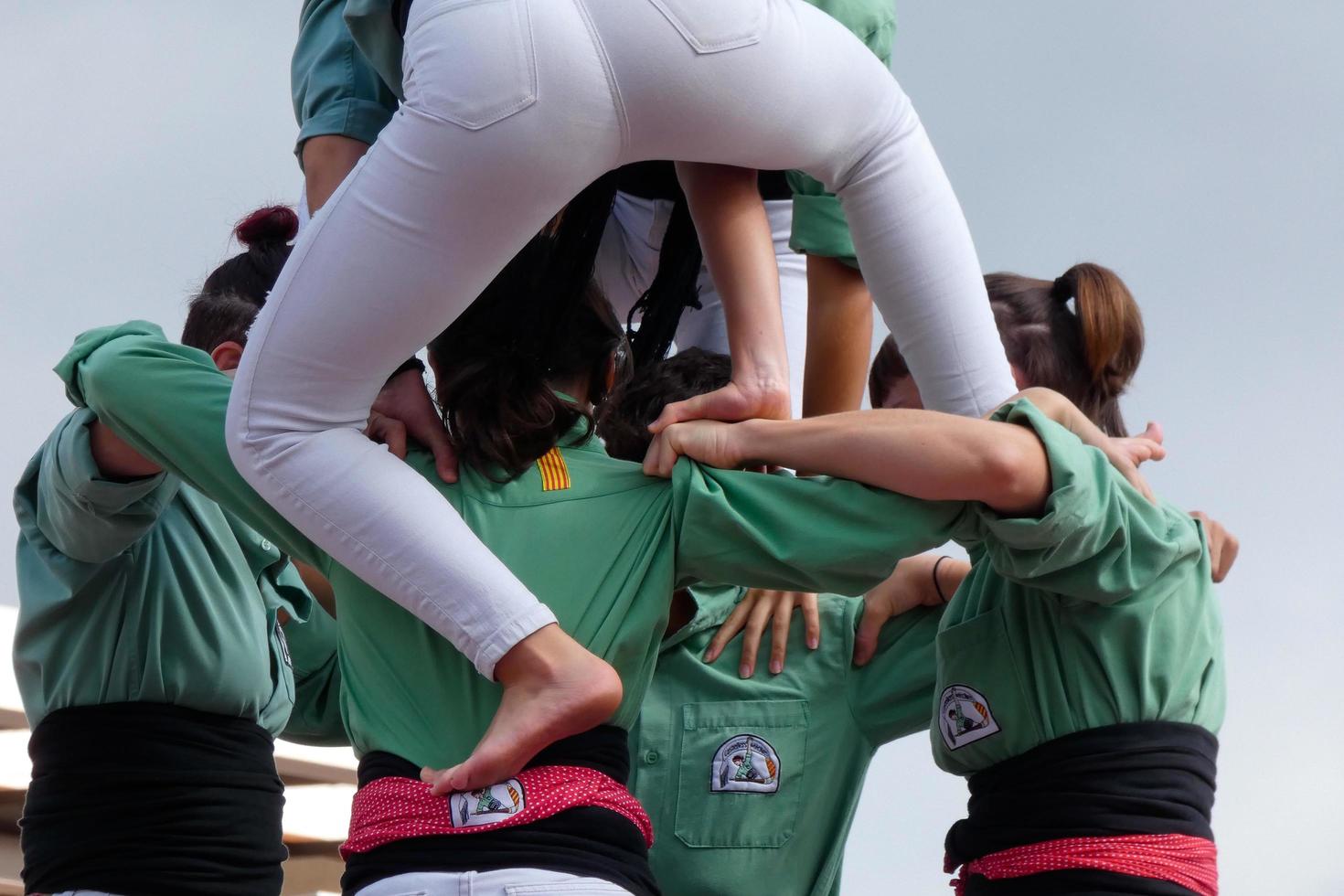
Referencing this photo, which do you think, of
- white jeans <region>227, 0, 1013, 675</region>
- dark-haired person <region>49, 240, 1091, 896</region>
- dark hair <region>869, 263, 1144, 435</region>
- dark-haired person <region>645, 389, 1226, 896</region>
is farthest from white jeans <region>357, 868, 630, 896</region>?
dark hair <region>869, 263, 1144, 435</region>

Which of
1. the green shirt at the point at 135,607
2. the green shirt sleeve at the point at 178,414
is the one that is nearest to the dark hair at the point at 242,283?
the green shirt at the point at 135,607

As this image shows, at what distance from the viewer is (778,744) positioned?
2391 mm

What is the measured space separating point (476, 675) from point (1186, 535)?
89cm

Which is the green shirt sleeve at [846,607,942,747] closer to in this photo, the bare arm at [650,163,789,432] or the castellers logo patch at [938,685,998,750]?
the castellers logo patch at [938,685,998,750]

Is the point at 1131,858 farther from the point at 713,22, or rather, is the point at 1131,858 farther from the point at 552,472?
the point at 713,22

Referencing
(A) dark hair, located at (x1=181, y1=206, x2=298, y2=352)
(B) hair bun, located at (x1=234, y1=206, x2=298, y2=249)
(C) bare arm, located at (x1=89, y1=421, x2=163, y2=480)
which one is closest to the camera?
(C) bare arm, located at (x1=89, y1=421, x2=163, y2=480)

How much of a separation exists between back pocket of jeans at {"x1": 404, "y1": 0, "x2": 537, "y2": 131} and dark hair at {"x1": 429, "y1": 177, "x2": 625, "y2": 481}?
37cm

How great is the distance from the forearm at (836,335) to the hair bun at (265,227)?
1088 mm

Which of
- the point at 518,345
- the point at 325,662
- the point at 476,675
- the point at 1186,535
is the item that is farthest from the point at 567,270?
the point at 325,662

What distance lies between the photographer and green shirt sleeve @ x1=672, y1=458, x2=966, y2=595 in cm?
183

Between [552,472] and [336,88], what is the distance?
724 millimetres

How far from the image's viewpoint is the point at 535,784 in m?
1.77

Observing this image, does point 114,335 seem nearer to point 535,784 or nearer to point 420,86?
point 420,86

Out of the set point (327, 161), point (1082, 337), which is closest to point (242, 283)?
point (327, 161)
